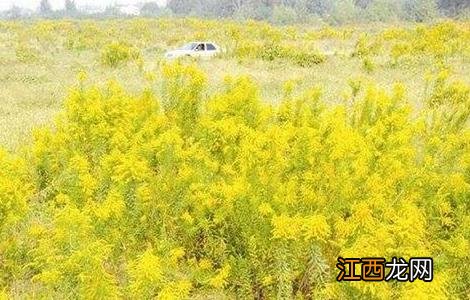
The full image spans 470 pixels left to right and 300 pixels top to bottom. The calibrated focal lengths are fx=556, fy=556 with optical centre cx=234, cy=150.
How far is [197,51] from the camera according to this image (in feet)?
66.7

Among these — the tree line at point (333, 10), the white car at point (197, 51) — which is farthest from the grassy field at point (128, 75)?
the tree line at point (333, 10)

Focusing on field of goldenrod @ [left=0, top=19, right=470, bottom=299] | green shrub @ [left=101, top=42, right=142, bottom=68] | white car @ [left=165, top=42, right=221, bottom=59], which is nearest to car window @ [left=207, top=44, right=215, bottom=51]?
white car @ [left=165, top=42, right=221, bottom=59]

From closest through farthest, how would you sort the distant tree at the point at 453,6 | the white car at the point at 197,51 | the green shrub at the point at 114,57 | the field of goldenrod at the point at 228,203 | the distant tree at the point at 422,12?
the field of goldenrod at the point at 228,203
the green shrub at the point at 114,57
the white car at the point at 197,51
the distant tree at the point at 422,12
the distant tree at the point at 453,6

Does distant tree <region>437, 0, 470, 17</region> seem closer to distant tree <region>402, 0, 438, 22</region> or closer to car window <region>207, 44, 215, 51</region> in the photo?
distant tree <region>402, 0, 438, 22</region>

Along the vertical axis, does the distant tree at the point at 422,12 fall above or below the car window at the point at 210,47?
below

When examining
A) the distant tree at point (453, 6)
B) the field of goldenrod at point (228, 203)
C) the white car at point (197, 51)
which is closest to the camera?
the field of goldenrod at point (228, 203)

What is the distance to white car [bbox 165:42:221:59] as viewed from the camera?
65.8ft

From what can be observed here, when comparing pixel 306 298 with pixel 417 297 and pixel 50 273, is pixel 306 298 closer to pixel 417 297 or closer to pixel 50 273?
pixel 417 297

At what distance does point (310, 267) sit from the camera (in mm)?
3787

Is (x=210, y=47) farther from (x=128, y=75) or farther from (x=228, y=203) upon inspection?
(x=228, y=203)

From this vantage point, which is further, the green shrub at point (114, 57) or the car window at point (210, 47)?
the car window at point (210, 47)

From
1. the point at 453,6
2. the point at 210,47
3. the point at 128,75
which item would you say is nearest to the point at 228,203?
the point at 128,75

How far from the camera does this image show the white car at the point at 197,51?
790 inches

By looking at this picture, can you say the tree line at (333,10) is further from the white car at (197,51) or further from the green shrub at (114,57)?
the green shrub at (114,57)
